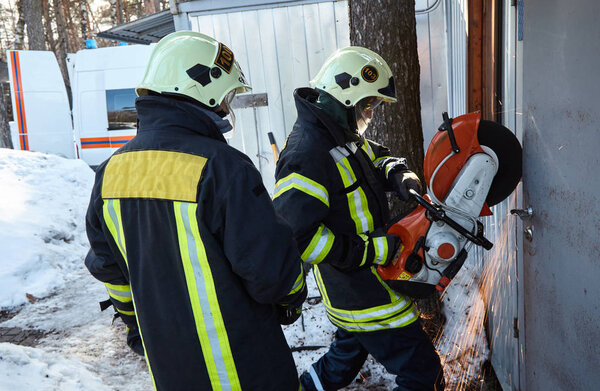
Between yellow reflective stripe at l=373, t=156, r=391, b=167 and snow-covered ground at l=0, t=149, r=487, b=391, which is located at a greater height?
yellow reflective stripe at l=373, t=156, r=391, b=167

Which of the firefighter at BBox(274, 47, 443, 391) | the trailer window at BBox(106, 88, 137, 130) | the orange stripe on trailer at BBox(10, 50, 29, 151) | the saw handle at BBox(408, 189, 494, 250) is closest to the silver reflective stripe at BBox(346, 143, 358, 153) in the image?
the firefighter at BBox(274, 47, 443, 391)

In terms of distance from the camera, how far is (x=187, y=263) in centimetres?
192

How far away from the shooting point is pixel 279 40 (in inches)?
230

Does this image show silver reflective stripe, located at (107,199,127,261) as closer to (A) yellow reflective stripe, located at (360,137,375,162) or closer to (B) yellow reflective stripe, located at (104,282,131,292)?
(B) yellow reflective stripe, located at (104,282,131,292)

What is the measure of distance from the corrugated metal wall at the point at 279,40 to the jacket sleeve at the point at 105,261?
13.0 ft

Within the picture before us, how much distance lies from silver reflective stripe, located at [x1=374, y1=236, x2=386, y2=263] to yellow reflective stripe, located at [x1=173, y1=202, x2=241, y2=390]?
3.00ft

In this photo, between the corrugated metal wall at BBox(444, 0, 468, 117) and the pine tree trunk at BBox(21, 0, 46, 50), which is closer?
the corrugated metal wall at BBox(444, 0, 468, 117)

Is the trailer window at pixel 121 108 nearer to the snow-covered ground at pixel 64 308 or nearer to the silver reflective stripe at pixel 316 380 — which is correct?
the snow-covered ground at pixel 64 308

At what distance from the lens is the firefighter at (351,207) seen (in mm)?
2510

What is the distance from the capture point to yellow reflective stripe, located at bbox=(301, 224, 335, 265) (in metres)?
2.46

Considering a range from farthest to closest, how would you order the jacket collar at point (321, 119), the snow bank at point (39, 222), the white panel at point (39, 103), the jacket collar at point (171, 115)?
the white panel at point (39, 103) < the snow bank at point (39, 222) < the jacket collar at point (321, 119) < the jacket collar at point (171, 115)

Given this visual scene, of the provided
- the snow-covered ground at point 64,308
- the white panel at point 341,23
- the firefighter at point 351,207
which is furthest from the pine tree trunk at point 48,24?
the firefighter at point 351,207

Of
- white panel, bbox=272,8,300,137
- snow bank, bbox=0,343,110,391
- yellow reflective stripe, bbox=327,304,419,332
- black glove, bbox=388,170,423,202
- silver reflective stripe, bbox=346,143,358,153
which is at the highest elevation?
white panel, bbox=272,8,300,137

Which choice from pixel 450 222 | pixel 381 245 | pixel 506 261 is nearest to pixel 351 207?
pixel 381 245
